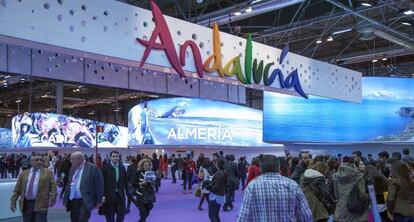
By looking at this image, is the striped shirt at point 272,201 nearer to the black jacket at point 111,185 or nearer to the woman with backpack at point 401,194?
the woman with backpack at point 401,194

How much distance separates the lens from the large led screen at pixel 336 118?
16.4 meters

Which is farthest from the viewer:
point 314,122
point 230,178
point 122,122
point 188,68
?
point 122,122

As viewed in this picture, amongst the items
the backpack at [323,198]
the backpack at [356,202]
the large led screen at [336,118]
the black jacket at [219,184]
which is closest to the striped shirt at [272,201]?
the backpack at [356,202]

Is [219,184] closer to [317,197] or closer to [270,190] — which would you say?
[317,197]

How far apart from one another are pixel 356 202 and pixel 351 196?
8 centimetres

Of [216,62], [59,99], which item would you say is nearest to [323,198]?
[216,62]

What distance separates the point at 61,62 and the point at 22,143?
16972 mm

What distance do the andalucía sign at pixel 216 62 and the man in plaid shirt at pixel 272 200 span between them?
491 centimetres

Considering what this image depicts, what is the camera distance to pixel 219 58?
9.31 meters

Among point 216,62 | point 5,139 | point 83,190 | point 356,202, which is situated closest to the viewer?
point 356,202

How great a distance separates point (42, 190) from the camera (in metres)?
6.40

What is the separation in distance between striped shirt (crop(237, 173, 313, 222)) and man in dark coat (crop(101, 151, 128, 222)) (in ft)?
13.8

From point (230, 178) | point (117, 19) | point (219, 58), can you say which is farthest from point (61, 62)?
point (230, 178)

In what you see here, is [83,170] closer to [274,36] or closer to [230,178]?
[230,178]
